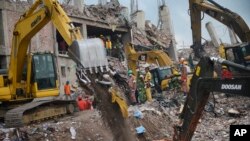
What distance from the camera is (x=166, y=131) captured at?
11922mm

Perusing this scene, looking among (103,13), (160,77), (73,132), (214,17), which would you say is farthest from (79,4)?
(73,132)

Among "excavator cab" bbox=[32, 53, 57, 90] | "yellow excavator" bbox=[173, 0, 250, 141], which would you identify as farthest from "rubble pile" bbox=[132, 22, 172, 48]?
"yellow excavator" bbox=[173, 0, 250, 141]

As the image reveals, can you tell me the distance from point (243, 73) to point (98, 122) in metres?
7.27

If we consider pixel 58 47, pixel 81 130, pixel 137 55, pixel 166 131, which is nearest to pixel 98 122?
pixel 81 130

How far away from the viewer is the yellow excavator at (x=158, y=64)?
18.3m

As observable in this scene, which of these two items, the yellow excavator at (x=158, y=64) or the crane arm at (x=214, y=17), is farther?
the yellow excavator at (x=158, y=64)

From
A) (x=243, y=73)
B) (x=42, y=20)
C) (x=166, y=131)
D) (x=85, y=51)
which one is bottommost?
(x=166, y=131)

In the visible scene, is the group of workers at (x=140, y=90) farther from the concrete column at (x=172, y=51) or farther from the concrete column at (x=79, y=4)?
the concrete column at (x=172, y=51)

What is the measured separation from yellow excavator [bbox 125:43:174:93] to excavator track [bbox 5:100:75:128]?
18.2 ft

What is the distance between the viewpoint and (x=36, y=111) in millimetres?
11969

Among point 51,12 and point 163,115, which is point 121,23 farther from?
point 51,12

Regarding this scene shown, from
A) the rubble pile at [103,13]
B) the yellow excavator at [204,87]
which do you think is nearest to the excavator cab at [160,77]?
the rubble pile at [103,13]

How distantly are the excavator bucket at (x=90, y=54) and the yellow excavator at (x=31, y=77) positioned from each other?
1.02 meters

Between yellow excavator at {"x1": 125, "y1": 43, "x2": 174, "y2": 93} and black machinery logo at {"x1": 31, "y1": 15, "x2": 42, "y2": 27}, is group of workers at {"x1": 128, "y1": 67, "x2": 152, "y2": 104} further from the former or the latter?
black machinery logo at {"x1": 31, "y1": 15, "x2": 42, "y2": 27}
